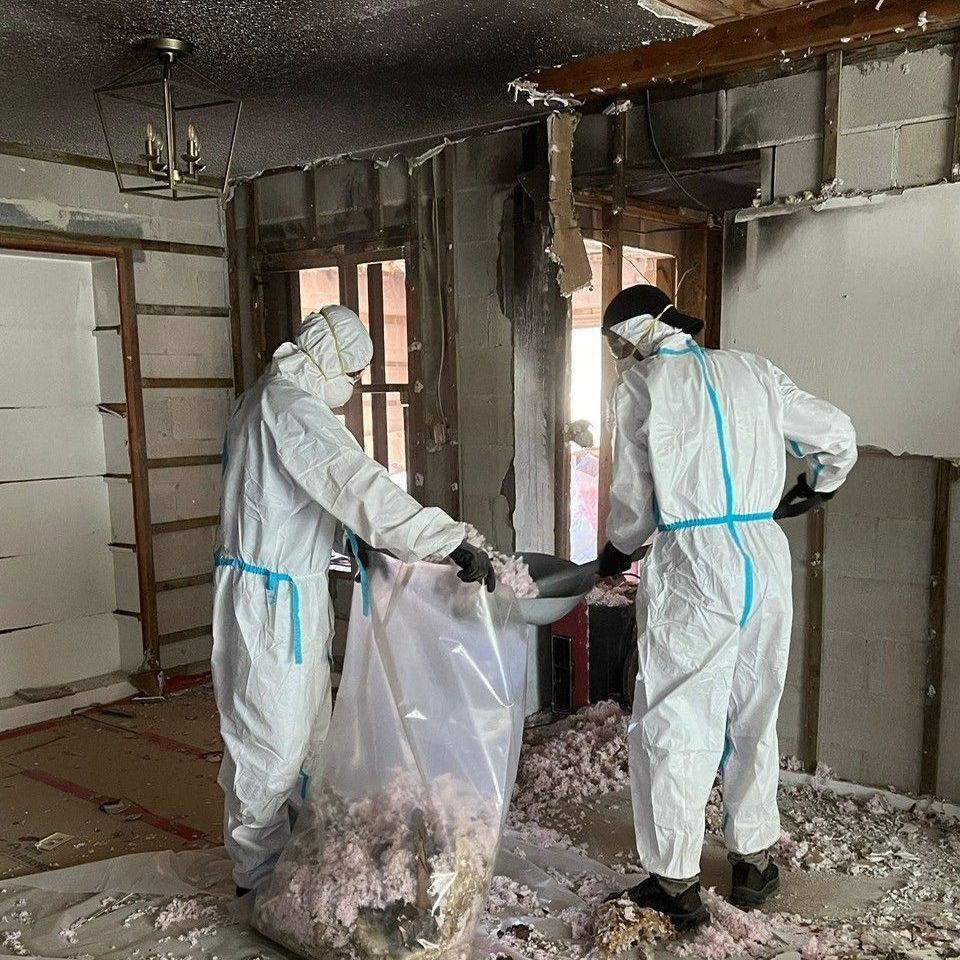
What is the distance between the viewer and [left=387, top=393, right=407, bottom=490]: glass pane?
164 inches

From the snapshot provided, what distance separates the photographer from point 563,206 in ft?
11.2

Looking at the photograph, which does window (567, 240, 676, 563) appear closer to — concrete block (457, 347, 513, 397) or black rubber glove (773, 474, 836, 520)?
concrete block (457, 347, 513, 397)

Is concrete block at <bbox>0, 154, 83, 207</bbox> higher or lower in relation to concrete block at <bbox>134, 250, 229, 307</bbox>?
higher

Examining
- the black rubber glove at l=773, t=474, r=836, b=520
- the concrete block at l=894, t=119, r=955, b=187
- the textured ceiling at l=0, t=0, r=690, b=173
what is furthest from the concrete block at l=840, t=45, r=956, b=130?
the black rubber glove at l=773, t=474, r=836, b=520

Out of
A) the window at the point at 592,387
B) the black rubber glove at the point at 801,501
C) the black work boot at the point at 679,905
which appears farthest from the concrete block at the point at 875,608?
the window at the point at 592,387

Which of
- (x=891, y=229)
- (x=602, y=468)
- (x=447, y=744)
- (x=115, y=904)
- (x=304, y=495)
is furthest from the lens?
(x=602, y=468)

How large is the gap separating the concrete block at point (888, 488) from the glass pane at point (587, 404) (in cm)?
185

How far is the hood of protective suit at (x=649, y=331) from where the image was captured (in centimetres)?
243

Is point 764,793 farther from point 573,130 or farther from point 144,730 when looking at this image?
point 144,730

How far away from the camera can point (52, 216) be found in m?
3.87

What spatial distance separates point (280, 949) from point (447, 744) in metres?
0.68

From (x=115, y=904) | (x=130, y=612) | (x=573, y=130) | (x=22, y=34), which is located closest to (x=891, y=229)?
(x=573, y=130)

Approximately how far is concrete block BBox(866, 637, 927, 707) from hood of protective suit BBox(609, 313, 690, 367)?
4.22 feet

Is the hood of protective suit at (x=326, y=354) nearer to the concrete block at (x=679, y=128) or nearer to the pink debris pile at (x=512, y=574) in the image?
the pink debris pile at (x=512, y=574)
